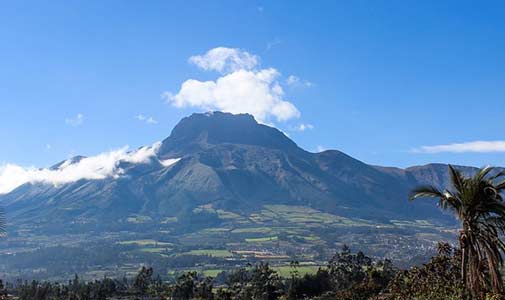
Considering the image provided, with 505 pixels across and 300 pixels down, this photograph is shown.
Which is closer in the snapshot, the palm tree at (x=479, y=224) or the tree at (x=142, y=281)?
the palm tree at (x=479, y=224)

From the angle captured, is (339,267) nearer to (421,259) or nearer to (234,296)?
(234,296)

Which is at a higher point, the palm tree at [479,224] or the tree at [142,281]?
the palm tree at [479,224]

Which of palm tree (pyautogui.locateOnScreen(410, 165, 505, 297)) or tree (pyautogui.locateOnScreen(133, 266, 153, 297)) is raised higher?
palm tree (pyautogui.locateOnScreen(410, 165, 505, 297))

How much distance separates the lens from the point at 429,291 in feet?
62.1

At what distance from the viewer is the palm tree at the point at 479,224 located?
15625 millimetres

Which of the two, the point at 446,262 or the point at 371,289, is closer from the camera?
the point at 446,262

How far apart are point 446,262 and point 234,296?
68722 millimetres

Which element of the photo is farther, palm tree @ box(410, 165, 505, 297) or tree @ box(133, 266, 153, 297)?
tree @ box(133, 266, 153, 297)

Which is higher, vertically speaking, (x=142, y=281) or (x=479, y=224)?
(x=479, y=224)

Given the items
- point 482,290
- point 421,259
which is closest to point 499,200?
point 482,290

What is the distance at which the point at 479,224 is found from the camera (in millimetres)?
16031

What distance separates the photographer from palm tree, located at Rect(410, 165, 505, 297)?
51.3 ft

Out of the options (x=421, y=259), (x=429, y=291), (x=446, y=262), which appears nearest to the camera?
(x=429, y=291)

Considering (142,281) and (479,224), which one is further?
(142,281)
